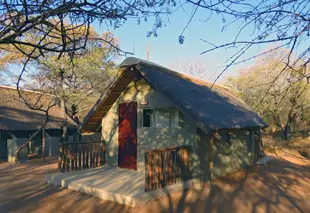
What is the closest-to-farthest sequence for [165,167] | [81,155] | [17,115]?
[165,167], [81,155], [17,115]

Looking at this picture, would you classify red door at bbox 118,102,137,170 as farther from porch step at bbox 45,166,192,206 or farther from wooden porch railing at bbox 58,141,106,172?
wooden porch railing at bbox 58,141,106,172

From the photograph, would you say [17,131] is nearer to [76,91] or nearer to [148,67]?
[76,91]

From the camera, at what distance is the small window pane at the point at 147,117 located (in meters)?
9.29

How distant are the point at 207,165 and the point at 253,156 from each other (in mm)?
4442

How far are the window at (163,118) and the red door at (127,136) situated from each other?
512 millimetres

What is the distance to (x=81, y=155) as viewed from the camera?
9.83 meters

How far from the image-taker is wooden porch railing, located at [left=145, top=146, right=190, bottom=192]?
6641mm

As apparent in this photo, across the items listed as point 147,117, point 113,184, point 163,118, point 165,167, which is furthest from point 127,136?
point 165,167

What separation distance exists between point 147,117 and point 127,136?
3.78 feet

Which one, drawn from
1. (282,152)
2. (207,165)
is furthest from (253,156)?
(282,152)

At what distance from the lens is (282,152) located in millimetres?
16094

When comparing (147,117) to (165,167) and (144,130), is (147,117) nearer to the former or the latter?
(144,130)

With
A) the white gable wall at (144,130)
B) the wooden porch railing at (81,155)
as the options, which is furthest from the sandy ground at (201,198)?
the white gable wall at (144,130)

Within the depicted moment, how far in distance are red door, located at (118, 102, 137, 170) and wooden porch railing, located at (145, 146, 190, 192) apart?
7.63 feet
